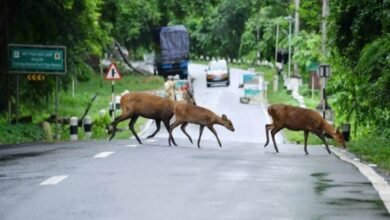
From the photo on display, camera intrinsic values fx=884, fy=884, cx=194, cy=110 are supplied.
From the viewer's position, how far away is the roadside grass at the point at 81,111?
28.5 m

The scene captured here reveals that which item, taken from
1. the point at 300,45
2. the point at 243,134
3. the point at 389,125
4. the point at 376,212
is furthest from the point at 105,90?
the point at 376,212

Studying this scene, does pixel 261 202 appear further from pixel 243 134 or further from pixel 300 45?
pixel 300 45

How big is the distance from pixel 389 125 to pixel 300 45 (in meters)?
32.9

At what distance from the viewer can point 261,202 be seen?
10.4 metres

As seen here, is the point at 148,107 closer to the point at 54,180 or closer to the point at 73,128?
the point at 73,128

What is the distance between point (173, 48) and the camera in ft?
237

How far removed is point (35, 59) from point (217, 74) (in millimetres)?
45332

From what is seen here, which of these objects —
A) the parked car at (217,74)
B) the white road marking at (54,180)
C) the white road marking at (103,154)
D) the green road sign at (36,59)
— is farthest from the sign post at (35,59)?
the parked car at (217,74)

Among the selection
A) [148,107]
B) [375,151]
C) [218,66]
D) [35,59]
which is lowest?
[375,151]

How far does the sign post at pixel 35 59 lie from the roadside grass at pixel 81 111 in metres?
1.19

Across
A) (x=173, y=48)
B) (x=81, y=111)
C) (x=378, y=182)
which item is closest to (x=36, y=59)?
(x=81, y=111)

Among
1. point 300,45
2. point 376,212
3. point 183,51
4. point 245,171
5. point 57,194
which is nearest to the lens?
point 376,212

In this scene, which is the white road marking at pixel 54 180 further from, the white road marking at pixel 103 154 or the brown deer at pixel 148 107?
the brown deer at pixel 148 107

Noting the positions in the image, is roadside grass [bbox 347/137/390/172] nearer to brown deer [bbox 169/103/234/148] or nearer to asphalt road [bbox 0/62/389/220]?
asphalt road [bbox 0/62/389/220]
